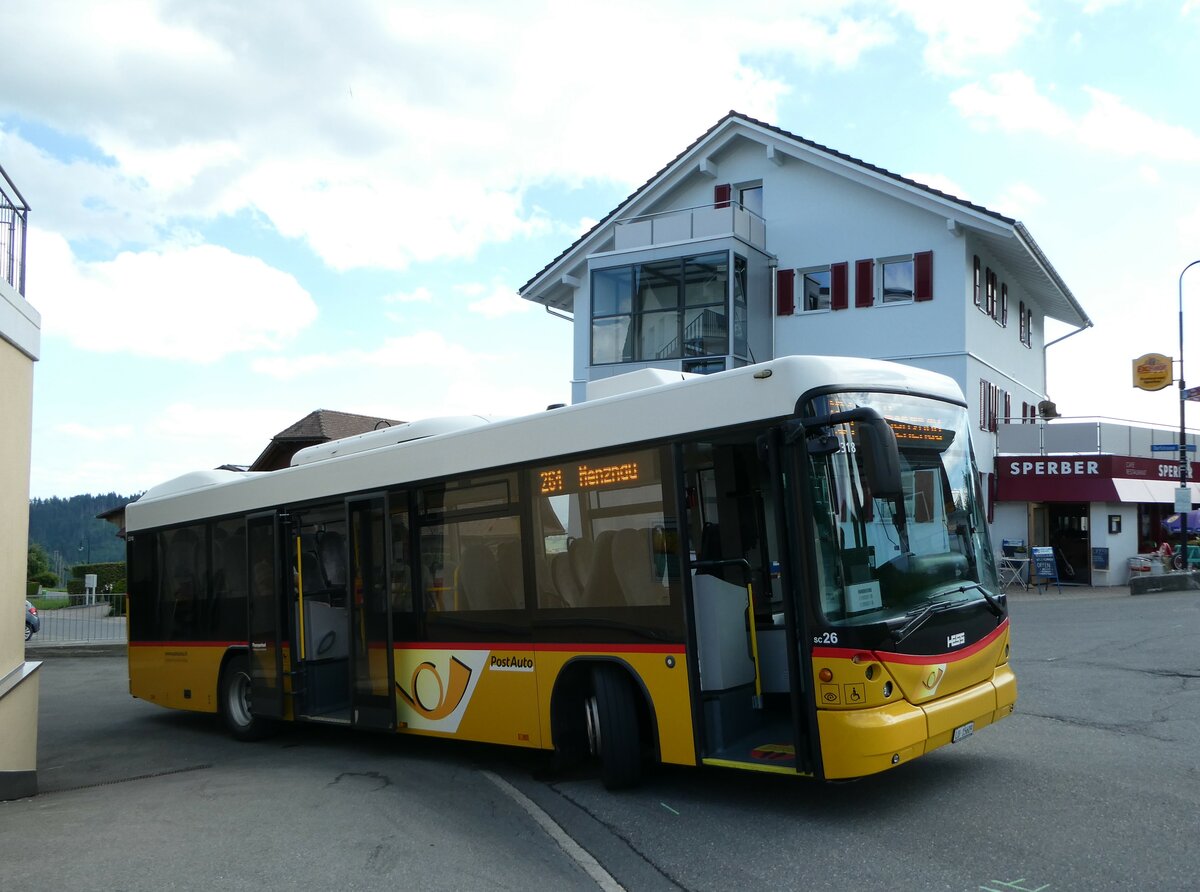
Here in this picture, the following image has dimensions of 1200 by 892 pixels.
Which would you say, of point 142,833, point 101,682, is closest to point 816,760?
point 142,833

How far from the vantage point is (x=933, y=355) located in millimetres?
28188

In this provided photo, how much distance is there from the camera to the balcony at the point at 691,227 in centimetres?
2920

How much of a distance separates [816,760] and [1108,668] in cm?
776

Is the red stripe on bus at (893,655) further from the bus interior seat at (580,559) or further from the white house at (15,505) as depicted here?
the white house at (15,505)

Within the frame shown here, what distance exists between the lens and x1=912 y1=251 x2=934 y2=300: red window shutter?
2825 cm

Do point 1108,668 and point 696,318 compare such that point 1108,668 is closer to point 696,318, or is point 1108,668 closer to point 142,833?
point 142,833

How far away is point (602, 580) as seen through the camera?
7.88 metres

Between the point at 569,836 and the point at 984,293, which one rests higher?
the point at 984,293

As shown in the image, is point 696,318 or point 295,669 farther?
point 696,318

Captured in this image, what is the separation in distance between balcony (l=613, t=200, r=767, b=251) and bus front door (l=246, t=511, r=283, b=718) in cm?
1928

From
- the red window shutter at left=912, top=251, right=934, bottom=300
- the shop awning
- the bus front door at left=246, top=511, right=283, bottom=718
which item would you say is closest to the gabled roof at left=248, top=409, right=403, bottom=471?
the red window shutter at left=912, top=251, right=934, bottom=300

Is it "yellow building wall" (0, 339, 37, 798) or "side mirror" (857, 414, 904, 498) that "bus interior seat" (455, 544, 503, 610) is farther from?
"yellow building wall" (0, 339, 37, 798)

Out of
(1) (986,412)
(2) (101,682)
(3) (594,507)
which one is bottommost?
(2) (101,682)

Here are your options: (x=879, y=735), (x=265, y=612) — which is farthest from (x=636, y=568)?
(x=265, y=612)
